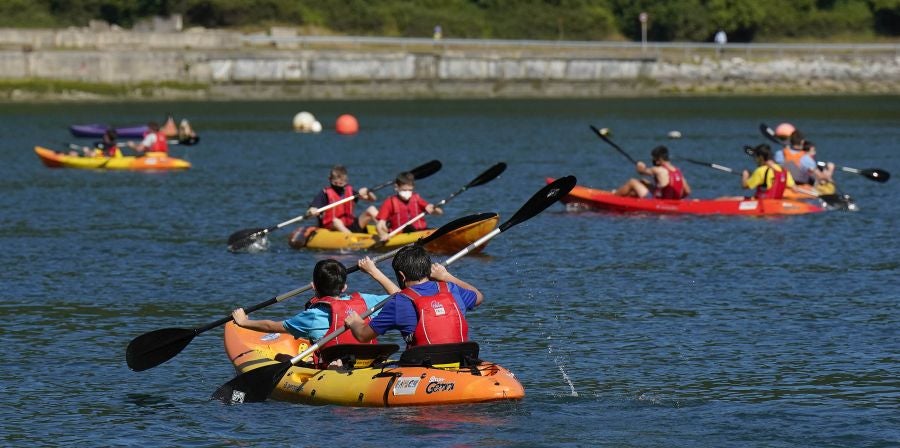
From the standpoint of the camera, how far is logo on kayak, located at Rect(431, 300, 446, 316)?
14.0m

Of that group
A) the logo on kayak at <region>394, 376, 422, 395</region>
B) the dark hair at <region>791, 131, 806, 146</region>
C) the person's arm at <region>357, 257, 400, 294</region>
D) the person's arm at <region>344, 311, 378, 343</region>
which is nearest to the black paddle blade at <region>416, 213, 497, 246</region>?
the person's arm at <region>357, 257, 400, 294</region>

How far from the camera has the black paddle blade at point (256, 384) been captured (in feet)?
49.3

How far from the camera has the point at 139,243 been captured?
93.8 ft

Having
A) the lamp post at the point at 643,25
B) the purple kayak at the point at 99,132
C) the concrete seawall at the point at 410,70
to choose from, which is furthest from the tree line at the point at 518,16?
the purple kayak at the point at 99,132

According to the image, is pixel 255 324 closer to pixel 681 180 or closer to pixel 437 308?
pixel 437 308

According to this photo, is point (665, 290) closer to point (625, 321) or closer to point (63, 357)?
point (625, 321)

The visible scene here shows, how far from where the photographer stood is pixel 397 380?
1409cm

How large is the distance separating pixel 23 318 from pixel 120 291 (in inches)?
101

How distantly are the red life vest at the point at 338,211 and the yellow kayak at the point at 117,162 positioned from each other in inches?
784

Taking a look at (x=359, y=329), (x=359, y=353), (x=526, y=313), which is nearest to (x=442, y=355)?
(x=359, y=329)

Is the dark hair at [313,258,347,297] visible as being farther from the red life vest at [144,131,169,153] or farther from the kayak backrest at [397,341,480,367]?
the red life vest at [144,131,169,153]

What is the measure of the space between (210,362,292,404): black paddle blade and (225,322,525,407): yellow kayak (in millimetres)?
72

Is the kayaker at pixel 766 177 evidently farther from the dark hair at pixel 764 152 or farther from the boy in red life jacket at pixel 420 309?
the boy in red life jacket at pixel 420 309

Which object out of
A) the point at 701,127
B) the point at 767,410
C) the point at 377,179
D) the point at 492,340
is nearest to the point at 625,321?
the point at 492,340
